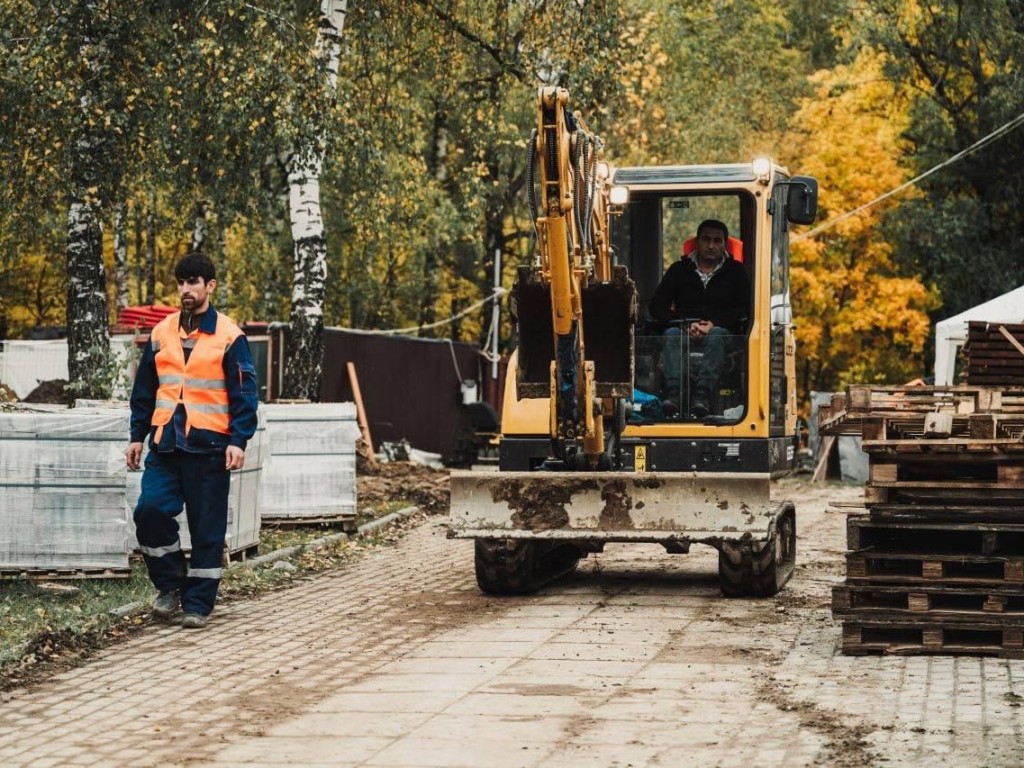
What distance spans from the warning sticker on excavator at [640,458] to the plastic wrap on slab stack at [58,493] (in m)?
3.62

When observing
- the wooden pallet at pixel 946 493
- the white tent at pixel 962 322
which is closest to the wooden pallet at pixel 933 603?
the wooden pallet at pixel 946 493

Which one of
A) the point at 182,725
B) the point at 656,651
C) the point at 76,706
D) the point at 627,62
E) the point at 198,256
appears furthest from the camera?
the point at 627,62

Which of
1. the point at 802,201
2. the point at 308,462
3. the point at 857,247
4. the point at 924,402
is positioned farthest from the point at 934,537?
the point at 857,247

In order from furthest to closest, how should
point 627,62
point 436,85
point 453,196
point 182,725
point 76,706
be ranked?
1. point 453,196
2. point 436,85
3. point 627,62
4. point 76,706
5. point 182,725

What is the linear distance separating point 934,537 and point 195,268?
4.64 meters

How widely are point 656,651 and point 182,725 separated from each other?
3.10m

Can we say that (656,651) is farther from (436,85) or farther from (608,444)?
(436,85)

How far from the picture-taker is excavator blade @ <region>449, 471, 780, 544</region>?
11.8 meters

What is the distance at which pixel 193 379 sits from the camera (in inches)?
435

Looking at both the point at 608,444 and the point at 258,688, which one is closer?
the point at 258,688

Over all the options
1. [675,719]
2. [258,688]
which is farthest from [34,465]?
[675,719]

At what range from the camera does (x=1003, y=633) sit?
9.66 metres

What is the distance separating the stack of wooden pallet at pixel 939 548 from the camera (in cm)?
971

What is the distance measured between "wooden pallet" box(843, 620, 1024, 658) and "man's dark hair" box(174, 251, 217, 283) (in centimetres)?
432
